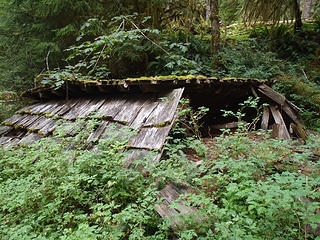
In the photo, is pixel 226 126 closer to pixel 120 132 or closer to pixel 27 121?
pixel 120 132

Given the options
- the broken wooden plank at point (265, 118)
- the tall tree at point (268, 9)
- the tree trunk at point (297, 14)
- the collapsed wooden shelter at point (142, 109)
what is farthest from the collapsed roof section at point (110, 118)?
the tree trunk at point (297, 14)

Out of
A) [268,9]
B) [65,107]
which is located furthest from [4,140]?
[268,9]

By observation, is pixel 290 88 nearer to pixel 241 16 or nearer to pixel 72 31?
pixel 241 16

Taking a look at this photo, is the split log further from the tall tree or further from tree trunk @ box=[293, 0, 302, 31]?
tree trunk @ box=[293, 0, 302, 31]

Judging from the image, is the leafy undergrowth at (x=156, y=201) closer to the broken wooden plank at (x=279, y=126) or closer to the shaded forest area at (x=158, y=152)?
the shaded forest area at (x=158, y=152)

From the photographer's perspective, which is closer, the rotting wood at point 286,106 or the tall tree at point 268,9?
the rotting wood at point 286,106

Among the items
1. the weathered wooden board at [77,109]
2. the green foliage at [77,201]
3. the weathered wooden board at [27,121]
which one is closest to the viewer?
the green foliage at [77,201]

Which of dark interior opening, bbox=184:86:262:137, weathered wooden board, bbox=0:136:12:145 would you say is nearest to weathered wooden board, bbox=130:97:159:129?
dark interior opening, bbox=184:86:262:137

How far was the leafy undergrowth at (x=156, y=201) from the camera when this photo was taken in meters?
1.55

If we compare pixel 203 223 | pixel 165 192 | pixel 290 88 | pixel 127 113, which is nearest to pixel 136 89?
pixel 127 113

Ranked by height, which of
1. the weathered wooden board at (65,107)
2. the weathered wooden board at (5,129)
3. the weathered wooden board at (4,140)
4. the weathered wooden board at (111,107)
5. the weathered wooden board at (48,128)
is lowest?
→ the weathered wooden board at (4,140)

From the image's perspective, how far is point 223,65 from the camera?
7.76 metres

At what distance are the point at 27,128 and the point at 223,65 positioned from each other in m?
7.34

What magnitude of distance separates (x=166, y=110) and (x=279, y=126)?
3353 mm
